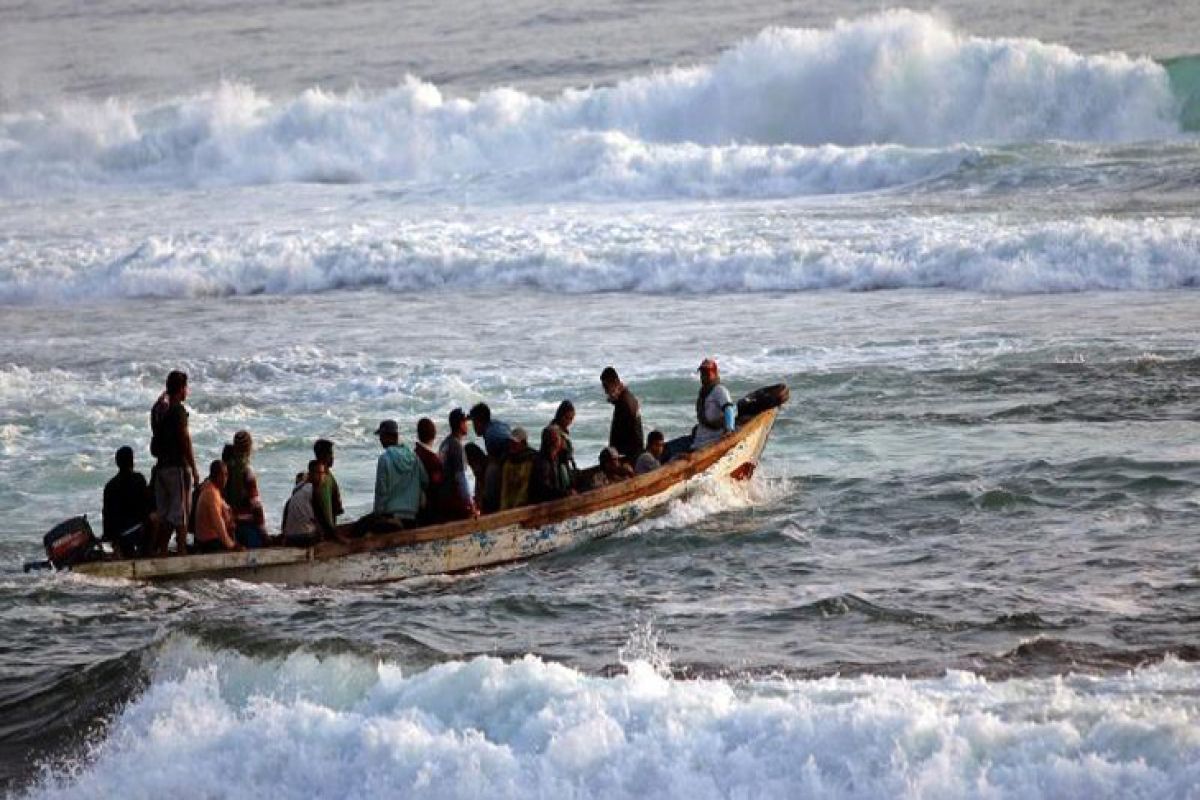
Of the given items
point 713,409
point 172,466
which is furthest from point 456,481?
point 713,409

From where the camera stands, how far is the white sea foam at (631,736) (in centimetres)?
993

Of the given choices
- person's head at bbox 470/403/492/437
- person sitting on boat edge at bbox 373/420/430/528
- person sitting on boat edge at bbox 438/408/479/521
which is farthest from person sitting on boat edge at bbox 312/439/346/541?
person's head at bbox 470/403/492/437

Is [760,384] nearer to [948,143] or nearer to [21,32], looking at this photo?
[948,143]

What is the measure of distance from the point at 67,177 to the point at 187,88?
7846 mm

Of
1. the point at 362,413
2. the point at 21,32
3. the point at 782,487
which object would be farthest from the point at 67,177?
the point at 782,487

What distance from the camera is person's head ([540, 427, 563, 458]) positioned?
15367 mm

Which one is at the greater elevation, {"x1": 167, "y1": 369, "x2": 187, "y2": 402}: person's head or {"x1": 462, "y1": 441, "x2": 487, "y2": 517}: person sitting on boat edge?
{"x1": 167, "y1": 369, "x2": 187, "y2": 402}: person's head

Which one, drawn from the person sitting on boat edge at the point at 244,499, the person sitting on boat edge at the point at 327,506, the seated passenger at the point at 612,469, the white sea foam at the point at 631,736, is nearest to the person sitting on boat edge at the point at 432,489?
the person sitting on boat edge at the point at 327,506

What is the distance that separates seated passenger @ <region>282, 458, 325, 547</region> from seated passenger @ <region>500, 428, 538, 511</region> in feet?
4.74

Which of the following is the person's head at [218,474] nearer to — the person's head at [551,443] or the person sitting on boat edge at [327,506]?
the person sitting on boat edge at [327,506]

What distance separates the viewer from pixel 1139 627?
41.1 feet

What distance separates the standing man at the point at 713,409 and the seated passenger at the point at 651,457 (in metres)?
0.35

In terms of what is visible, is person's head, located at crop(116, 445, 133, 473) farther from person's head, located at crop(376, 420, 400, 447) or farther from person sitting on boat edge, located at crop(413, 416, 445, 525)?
person sitting on boat edge, located at crop(413, 416, 445, 525)

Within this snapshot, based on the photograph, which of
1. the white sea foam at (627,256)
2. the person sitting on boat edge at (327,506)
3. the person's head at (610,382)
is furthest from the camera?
the white sea foam at (627,256)
